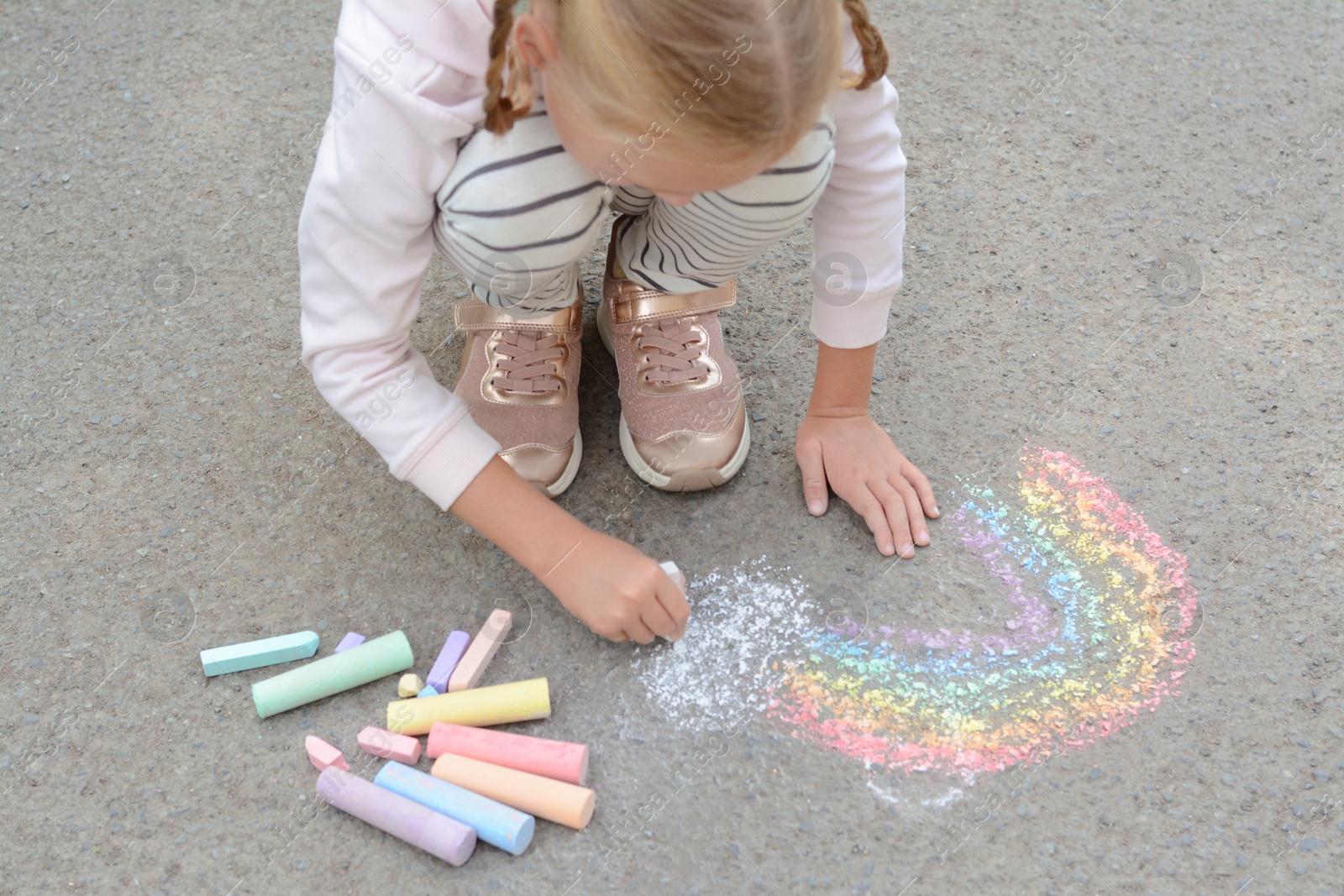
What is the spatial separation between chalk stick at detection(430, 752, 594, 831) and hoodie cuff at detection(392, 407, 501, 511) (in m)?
0.34

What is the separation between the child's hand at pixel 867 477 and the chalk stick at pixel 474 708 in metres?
0.53

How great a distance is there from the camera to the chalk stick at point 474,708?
1.42 metres

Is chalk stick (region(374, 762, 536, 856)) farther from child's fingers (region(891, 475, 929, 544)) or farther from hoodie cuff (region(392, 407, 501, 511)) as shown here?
child's fingers (region(891, 475, 929, 544))

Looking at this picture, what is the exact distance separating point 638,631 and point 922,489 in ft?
1.71

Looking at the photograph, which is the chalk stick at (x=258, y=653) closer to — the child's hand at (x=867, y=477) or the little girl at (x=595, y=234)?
the little girl at (x=595, y=234)

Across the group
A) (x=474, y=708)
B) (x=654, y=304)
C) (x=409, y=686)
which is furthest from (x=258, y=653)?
(x=654, y=304)

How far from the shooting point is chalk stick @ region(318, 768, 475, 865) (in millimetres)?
1286

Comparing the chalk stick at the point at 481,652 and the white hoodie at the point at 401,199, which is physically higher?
the white hoodie at the point at 401,199

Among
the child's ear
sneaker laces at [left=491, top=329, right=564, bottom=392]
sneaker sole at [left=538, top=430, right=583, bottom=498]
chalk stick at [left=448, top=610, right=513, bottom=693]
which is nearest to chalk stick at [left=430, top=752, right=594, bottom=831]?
chalk stick at [left=448, top=610, right=513, bottom=693]

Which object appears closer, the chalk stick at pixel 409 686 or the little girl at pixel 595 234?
the little girl at pixel 595 234

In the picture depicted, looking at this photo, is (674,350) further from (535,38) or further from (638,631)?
(535,38)

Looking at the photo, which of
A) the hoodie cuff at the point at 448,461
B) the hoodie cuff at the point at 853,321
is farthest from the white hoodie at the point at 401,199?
the hoodie cuff at the point at 853,321

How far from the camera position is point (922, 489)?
1666 mm

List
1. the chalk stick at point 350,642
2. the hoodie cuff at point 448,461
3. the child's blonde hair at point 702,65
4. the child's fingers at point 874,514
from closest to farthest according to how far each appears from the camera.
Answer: the child's blonde hair at point 702,65 → the hoodie cuff at point 448,461 → the chalk stick at point 350,642 → the child's fingers at point 874,514
